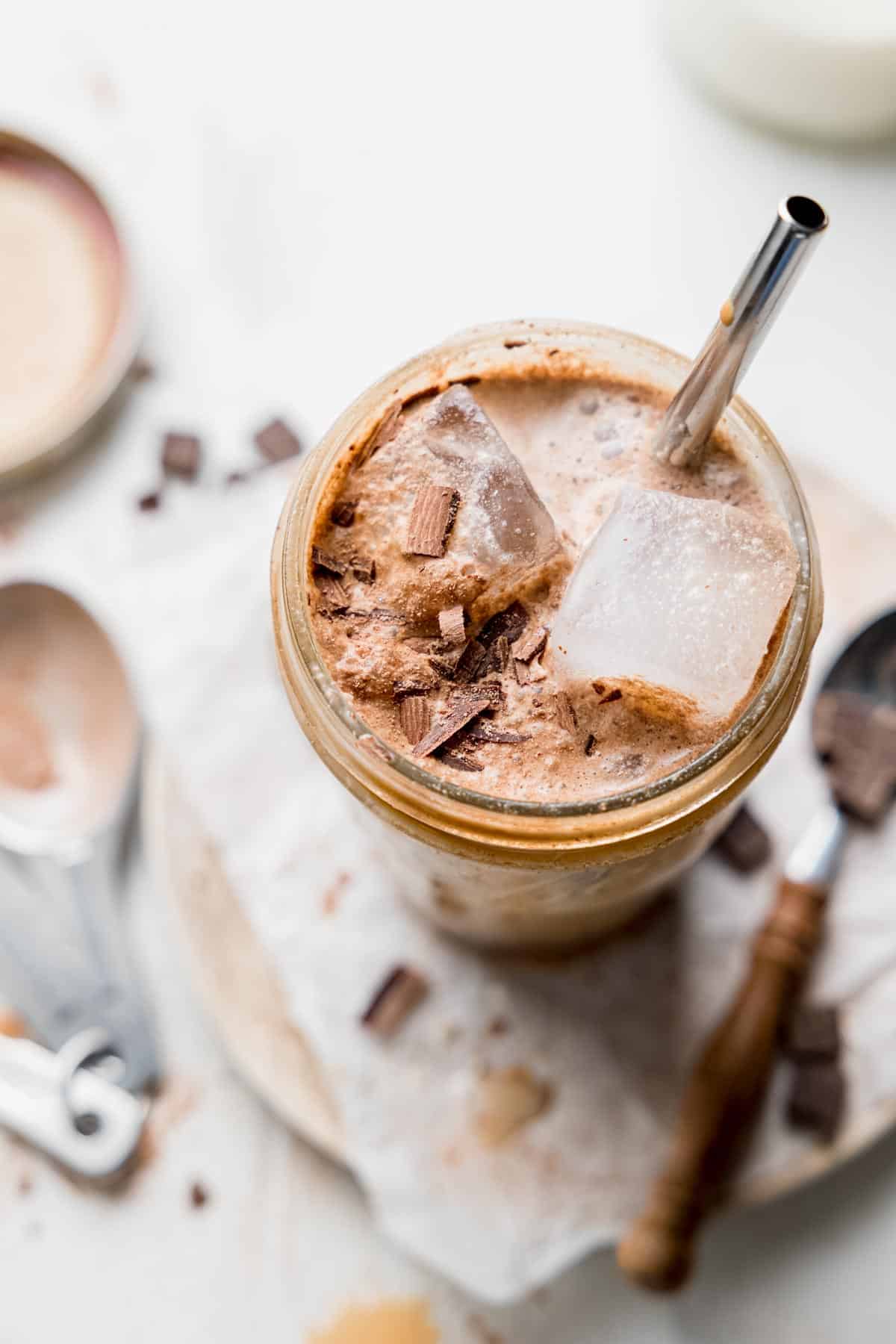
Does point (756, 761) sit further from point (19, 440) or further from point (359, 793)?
point (19, 440)

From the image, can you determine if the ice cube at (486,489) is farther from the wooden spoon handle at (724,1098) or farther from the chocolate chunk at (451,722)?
the wooden spoon handle at (724,1098)

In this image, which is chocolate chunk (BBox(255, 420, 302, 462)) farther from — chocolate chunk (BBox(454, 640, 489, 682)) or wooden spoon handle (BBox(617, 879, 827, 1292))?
wooden spoon handle (BBox(617, 879, 827, 1292))

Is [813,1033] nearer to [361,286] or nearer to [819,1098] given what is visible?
[819,1098]

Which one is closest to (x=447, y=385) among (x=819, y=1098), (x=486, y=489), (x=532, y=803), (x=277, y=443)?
(x=486, y=489)

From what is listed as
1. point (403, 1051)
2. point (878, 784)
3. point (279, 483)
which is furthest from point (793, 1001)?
point (279, 483)

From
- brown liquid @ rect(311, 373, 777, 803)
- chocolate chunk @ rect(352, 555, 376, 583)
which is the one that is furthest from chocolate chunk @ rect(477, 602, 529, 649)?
chocolate chunk @ rect(352, 555, 376, 583)

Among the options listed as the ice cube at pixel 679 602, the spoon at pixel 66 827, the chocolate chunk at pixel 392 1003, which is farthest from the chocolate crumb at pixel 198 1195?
the ice cube at pixel 679 602
